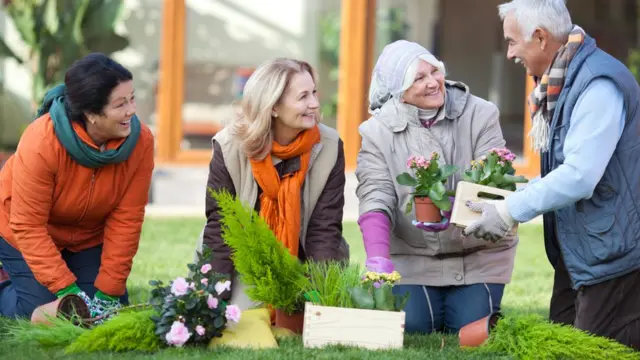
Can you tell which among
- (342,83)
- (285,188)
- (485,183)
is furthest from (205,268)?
(342,83)

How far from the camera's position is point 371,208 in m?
4.73

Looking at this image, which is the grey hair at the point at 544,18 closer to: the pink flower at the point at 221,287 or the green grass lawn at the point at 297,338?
the green grass lawn at the point at 297,338

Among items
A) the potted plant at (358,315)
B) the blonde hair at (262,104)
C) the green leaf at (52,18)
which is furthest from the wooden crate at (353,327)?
the green leaf at (52,18)

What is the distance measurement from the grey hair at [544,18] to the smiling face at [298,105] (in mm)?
948

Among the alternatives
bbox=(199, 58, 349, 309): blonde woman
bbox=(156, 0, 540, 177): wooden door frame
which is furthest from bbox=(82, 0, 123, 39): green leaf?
bbox=(199, 58, 349, 309): blonde woman

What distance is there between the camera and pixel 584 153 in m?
4.11

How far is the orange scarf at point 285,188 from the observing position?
15.7 feet

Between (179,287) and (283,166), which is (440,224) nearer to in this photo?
(283,166)

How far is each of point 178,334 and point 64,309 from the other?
0.62 m

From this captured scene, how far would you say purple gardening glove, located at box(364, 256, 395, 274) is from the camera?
4.50 metres

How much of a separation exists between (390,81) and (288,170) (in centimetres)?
60

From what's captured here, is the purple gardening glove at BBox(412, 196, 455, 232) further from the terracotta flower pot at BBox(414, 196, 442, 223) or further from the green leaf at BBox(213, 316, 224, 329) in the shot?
the green leaf at BBox(213, 316, 224, 329)

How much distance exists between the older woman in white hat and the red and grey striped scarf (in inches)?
16.4

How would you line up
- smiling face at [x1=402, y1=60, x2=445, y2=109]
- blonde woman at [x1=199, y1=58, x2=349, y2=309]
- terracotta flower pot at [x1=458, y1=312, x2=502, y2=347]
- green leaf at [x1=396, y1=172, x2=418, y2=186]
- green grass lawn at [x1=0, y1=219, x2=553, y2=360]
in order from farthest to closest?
smiling face at [x1=402, y1=60, x2=445, y2=109] → blonde woman at [x1=199, y1=58, x2=349, y2=309] → green leaf at [x1=396, y1=172, x2=418, y2=186] → terracotta flower pot at [x1=458, y1=312, x2=502, y2=347] → green grass lawn at [x1=0, y1=219, x2=553, y2=360]
